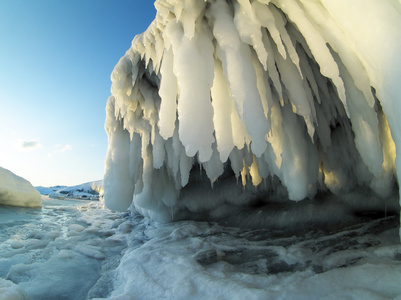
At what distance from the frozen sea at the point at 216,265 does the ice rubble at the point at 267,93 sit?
69 cm

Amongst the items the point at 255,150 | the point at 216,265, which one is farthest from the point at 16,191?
the point at 255,150

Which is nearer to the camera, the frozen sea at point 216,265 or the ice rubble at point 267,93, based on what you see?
the ice rubble at point 267,93

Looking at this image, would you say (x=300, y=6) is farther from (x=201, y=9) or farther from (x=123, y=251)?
(x=123, y=251)

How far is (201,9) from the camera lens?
1.83 m

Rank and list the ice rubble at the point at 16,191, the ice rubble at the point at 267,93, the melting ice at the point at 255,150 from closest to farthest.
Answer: the ice rubble at the point at 267,93
the melting ice at the point at 255,150
the ice rubble at the point at 16,191

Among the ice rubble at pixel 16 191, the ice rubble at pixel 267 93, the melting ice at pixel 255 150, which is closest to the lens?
the ice rubble at pixel 267 93

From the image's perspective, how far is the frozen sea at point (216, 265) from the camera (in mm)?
1450

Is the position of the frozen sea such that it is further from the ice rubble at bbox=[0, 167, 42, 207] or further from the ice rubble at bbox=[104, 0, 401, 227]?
the ice rubble at bbox=[0, 167, 42, 207]

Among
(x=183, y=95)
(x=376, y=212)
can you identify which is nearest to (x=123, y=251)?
(x=183, y=95)

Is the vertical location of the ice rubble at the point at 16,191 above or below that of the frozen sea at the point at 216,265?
above

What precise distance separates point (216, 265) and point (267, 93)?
1.68 meters

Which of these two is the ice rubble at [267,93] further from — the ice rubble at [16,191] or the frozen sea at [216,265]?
the ice rubble at [16,191]

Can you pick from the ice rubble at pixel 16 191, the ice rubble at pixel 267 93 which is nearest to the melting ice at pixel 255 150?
the ice rubble at pixel 267 93

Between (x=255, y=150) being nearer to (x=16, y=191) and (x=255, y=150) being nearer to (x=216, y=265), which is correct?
(x=216, y=265)
